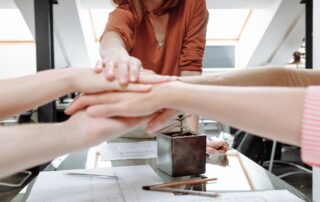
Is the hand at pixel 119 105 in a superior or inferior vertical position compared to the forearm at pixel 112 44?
inferior

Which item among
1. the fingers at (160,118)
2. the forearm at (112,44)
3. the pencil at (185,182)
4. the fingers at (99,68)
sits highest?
the forearm at (112,44)

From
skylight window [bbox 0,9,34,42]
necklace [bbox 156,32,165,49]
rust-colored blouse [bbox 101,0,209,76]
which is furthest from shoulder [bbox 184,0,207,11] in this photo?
skylight window [bbox 0,9,34,42]

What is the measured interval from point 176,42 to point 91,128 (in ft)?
2.67

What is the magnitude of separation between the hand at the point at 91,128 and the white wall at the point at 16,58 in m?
3.40

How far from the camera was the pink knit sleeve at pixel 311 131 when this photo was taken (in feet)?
1.63

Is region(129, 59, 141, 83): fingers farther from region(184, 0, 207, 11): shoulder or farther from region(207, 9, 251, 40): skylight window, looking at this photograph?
region(207, 9, 251, 40): skylight window

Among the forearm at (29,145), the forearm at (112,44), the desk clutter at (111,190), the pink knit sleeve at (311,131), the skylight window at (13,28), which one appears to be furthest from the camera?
the skylight window at (13,28)

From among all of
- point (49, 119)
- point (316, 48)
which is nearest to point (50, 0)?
point (49, 119)

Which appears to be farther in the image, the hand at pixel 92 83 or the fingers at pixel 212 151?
the fingers at pixel 212 151

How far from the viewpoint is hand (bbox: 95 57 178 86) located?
74cm

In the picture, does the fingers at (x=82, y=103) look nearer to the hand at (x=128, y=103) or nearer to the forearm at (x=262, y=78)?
the hand at (x=128, y=103)

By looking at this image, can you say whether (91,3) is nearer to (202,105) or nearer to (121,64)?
(121,64)

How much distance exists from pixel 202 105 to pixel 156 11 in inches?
34.6

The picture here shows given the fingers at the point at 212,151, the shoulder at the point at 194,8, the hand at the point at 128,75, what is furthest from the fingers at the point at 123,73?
the shoulder at the point at 194,8
